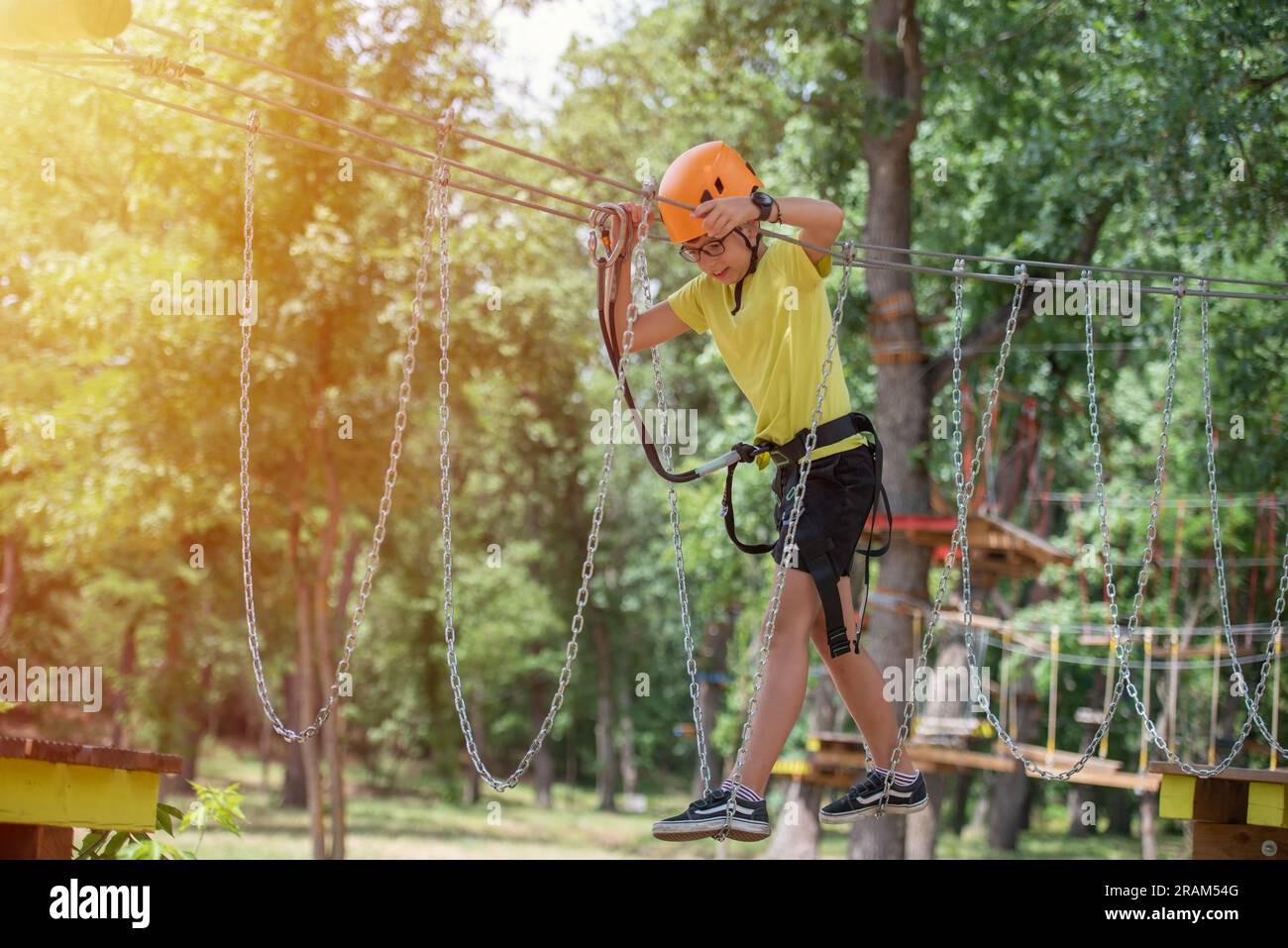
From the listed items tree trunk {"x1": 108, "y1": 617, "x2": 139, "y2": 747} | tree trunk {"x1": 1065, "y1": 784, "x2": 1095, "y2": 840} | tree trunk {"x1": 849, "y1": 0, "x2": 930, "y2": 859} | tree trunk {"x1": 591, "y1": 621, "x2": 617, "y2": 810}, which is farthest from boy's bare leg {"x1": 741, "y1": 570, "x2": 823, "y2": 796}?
tree trunk {"x1": 591, "y1": 621, "x2": 617, "y2": 810}

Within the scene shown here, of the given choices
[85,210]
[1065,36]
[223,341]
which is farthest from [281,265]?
[1065,36]

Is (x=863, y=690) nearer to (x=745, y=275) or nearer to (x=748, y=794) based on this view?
(x=748, y=794)

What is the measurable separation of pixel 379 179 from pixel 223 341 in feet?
7.26

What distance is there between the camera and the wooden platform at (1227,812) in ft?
15.5

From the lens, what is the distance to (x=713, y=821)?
11.6 ft

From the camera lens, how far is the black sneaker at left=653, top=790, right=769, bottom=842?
11.6 ft

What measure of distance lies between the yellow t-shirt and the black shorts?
4 centimetres

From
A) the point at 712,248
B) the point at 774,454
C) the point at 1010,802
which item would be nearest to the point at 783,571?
the point at 774,454

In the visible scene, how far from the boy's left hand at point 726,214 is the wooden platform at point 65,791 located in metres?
2.25

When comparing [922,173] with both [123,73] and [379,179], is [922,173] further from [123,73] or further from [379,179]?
[123,73]

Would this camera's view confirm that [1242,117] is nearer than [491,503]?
Yes

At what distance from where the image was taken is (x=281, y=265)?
35.3ft

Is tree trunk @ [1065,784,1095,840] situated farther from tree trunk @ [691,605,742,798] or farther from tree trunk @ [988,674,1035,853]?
tree trunk @ [691,605,742,798]

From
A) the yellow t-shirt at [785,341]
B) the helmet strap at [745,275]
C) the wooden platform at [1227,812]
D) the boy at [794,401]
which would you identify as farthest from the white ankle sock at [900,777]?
the helmet strap at [745,275]
